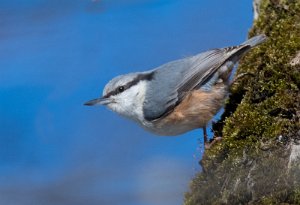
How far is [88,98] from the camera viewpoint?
10.9ft

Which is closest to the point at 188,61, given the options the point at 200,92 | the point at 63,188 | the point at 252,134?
the point at 200,92

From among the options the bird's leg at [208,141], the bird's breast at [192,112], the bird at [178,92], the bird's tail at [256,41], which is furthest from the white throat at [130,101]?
the bird's tail at [256,41]

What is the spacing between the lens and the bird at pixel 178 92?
292cm

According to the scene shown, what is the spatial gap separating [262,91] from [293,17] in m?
0.64

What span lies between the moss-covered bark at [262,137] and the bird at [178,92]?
0.09 metres

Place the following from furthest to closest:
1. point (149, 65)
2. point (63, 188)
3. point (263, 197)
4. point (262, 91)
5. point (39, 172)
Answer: point (149, 65), point (39, 172), point (262, 91), point (63, 188), point (263, 197)

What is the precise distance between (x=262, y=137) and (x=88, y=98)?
137 centimetres

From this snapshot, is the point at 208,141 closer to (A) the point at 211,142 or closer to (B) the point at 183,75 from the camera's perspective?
(A) the point at 211,142

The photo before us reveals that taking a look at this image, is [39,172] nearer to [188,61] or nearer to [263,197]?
[188,61]

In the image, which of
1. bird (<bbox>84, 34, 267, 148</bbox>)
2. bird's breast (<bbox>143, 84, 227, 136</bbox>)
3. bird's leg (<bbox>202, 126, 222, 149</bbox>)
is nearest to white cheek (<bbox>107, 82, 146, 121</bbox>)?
bird (<bbox>84, 34, 267, 148</bbox>)

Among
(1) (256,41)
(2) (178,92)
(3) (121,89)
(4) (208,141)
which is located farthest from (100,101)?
(1) (256,41)

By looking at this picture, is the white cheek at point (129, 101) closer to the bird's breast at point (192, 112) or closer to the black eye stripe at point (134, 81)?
the black eye stripe at point (134, 81)

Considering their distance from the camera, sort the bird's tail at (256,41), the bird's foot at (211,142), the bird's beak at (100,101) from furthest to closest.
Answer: the bird's beak at (100,101) < the bird's tail at (256,41) < the bird's foot at (211,142)

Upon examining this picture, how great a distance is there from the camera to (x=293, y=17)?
298 centimetres
